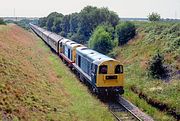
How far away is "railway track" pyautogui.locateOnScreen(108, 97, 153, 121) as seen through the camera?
19.9 metres

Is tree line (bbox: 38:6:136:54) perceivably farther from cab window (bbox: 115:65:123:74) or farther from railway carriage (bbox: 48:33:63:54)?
cab window (bbox: 115:65:123:74)

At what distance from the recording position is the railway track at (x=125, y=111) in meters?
19.9

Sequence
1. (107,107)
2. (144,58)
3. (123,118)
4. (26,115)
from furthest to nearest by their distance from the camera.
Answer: (144,58)
(107,107)
(123,118)
(26,115)

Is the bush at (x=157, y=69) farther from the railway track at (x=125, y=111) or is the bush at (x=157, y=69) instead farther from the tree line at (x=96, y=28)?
the tree line at (x=96, y=28)

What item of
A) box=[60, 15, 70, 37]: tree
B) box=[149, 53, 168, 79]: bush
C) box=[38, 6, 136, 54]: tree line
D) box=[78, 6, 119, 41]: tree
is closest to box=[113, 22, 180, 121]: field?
box=[149, 53, 168, 79]: bush

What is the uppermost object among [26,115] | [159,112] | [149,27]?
[149,27]

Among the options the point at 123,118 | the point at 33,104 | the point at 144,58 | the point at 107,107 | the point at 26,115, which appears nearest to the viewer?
the point at 26,115

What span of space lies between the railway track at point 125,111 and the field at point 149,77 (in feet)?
2.53

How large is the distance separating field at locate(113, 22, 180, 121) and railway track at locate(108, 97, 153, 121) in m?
0.77

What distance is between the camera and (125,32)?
52.9m

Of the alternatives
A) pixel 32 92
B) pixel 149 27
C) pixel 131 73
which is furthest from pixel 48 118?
pixel 149 27

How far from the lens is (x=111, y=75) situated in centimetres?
2362

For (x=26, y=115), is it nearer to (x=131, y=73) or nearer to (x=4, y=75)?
(x=4, y=75)

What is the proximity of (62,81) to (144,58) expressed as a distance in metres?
12.5
